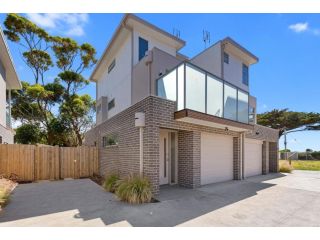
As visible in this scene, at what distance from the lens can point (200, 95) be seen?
8500 millimetres

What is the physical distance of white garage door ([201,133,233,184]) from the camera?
993cm

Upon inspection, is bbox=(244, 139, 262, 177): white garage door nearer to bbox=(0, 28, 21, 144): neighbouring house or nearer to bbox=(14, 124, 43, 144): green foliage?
bbox=(0, 28, 21, 144): neighbouring house

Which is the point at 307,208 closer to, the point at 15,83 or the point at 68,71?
the point at 15,83

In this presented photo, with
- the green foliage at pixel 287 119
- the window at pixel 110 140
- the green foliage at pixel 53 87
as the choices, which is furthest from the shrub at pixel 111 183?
the green foliage at pixel 287 119

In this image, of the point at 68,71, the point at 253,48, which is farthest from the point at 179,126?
the point at 68,71

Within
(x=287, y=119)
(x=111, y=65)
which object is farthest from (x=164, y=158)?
(x=287, y=119)

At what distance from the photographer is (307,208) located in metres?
6.52

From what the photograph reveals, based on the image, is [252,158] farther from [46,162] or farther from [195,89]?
[46,162]

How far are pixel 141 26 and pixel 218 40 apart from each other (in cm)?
570

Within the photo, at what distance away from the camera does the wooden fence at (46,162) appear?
1152cm

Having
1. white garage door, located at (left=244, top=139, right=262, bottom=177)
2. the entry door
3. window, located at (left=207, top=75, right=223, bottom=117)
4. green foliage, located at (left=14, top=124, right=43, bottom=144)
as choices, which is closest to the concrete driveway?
the entry door

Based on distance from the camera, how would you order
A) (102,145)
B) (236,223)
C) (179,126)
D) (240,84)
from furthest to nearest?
(240,84)
(102,145)
(179,126)
(236,223)

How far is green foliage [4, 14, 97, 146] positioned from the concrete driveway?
14602mm

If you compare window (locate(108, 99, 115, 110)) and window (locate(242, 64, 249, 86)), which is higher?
window (locate(242, 64, 249, 86))
